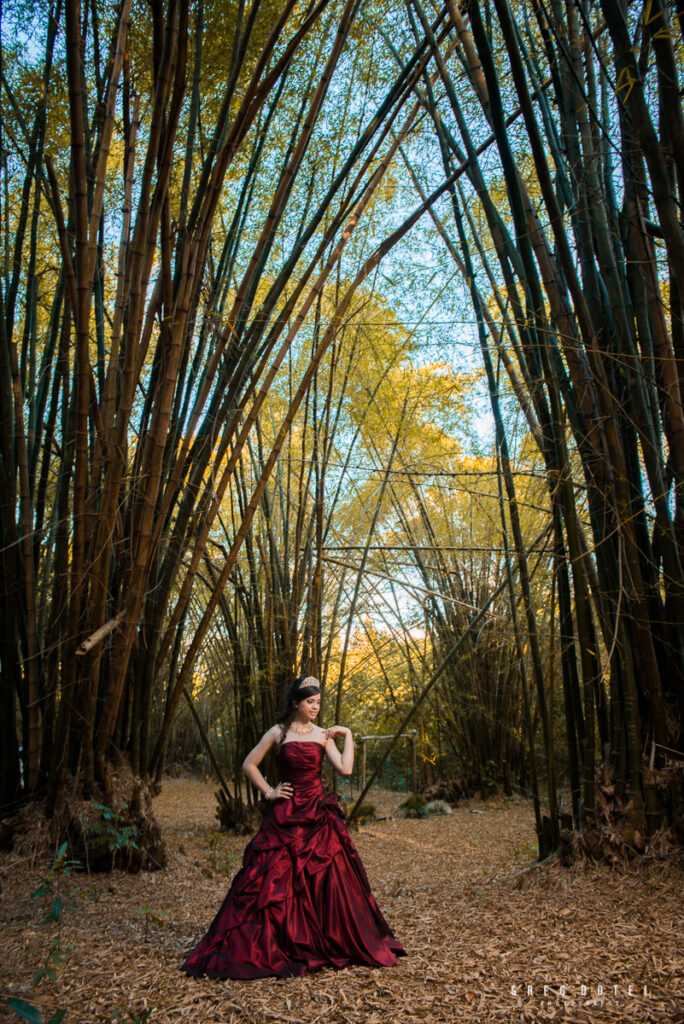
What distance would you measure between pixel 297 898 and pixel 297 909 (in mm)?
28

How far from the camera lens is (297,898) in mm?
2043

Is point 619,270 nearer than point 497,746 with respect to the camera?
Yes

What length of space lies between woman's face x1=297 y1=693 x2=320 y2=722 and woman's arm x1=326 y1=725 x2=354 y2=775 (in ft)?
0.27

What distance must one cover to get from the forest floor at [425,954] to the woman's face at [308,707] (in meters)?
0.74

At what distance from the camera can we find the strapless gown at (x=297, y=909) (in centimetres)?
192

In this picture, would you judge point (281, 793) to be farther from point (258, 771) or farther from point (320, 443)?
point (320, 443)

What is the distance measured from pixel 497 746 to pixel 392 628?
55.4 inches

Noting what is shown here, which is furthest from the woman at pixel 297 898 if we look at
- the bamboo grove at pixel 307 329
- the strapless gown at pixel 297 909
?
the bamboo grove at pixel 307 329

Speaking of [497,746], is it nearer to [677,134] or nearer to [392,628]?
[392,628]

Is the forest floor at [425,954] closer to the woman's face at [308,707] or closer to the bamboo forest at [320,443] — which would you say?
the bamboo forest at [320,443]

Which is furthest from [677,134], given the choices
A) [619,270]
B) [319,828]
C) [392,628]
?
[392,628]

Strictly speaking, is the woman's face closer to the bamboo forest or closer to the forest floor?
the bamboo forest

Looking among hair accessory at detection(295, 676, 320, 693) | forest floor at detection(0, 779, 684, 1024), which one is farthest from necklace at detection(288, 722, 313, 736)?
forest floor at detection(0, 779, 684, 1024)

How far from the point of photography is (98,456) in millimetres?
2562
